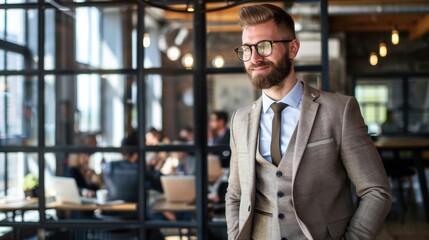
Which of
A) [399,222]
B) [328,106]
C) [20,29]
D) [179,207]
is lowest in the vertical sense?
[399,222]

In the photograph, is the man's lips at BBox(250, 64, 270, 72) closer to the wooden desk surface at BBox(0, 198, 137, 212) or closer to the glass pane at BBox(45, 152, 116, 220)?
the glass pane at BBox(45, 152, 116, 220)

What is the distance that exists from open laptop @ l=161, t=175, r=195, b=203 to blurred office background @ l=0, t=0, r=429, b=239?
14 centimetres

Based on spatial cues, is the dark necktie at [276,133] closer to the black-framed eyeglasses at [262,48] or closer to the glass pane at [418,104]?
the black-framed eyeglasses at [262,48]

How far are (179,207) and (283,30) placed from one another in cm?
281

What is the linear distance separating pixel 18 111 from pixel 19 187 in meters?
1.81

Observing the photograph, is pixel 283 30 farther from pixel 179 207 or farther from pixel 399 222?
pixel 399 222

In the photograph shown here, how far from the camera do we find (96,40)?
361 inches

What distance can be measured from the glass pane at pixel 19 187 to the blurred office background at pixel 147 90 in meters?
0.02

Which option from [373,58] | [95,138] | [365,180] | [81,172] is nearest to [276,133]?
[365,180]

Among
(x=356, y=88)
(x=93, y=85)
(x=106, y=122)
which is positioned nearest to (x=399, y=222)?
(x=93, y=85)

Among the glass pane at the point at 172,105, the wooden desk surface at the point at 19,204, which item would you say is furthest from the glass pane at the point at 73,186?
the glass pane at the point at 172,105

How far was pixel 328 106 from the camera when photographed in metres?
1.91

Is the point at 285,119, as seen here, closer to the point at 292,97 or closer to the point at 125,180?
the point at 292,97

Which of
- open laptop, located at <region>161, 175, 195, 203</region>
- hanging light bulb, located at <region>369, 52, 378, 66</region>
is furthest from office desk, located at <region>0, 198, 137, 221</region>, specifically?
hanging light bulb, located at <region>369, 52, 378, 66</region>
